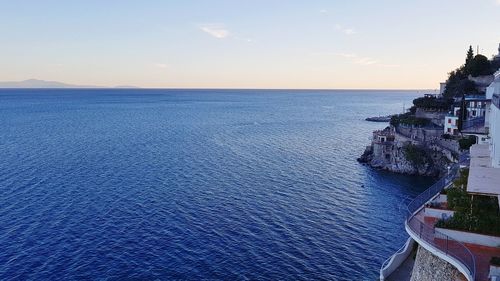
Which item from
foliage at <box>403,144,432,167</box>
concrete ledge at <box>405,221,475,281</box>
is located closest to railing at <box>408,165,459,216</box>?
concrete ledge at <box>405,221,475,281</box>

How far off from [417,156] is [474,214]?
46.7 meters

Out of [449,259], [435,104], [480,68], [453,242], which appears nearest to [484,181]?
[453,242]

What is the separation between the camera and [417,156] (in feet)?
208

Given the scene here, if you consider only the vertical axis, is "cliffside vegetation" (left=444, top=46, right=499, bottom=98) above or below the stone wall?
above

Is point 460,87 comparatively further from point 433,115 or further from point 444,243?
point 444,243

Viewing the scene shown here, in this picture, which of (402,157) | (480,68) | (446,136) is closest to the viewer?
(446,136)

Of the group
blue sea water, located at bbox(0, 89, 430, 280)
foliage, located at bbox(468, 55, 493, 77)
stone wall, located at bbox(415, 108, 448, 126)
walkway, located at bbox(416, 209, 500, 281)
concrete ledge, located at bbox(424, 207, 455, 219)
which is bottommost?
blue sea water, located at bbox(0, 89, 430, 280)

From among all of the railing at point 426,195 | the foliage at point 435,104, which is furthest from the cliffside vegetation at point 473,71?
the railing at point 426,195

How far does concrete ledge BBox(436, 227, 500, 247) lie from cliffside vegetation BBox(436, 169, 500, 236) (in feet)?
0.71

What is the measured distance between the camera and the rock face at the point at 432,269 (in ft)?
57.1

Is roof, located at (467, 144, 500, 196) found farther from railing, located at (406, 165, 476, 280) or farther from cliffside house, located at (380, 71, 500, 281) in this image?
railing, located at (406, 165, 476, 280)

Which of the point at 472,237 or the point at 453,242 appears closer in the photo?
the point at 453,242

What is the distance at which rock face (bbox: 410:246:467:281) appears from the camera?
1739cm

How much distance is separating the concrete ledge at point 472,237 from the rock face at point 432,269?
1.30 metres
